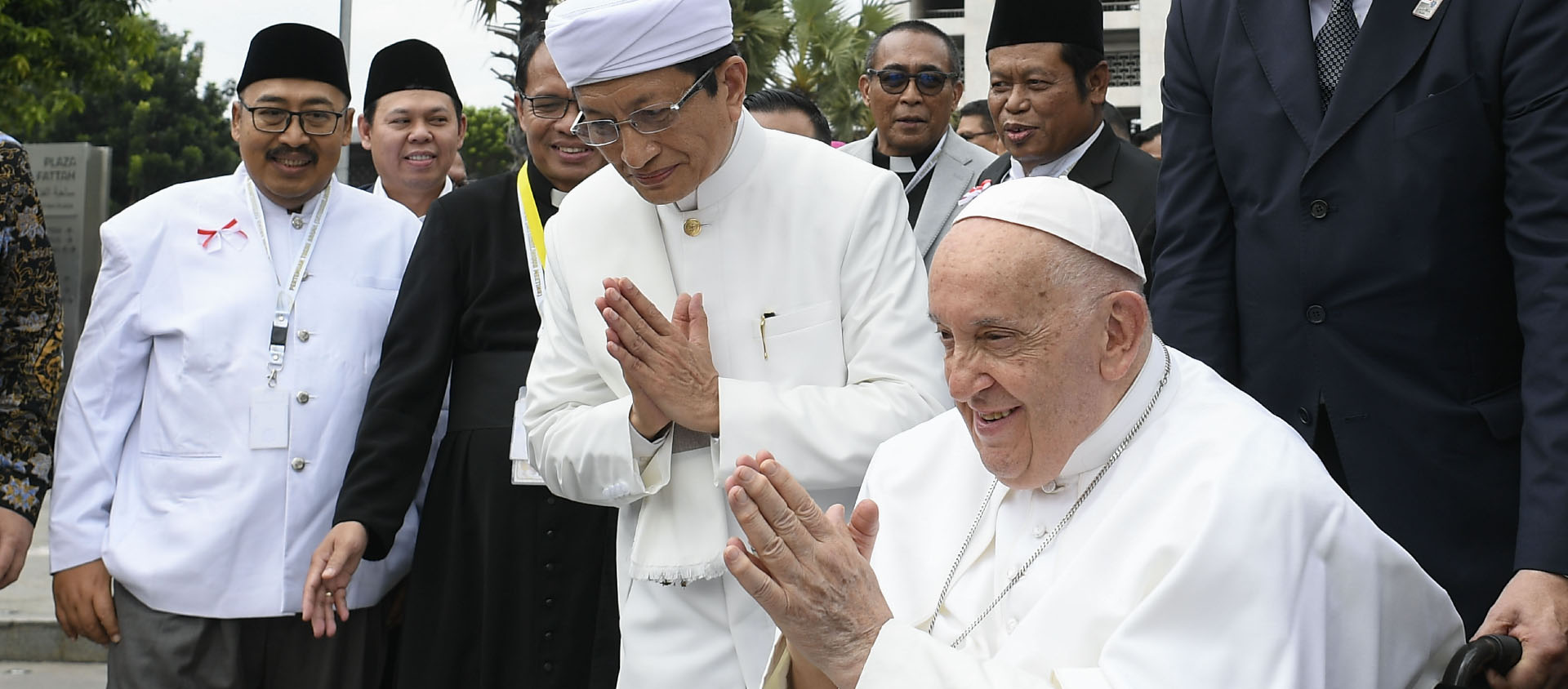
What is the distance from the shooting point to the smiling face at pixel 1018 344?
2539mm

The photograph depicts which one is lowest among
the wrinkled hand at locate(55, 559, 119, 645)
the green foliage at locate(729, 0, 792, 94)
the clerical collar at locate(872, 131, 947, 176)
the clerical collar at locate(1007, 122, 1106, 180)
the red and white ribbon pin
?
the wrinkled hand at locate(55, 559, 119, 645)

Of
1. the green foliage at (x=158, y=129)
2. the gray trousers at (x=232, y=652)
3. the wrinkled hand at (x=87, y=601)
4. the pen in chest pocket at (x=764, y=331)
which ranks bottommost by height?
the gray trousers at (x=232, y=652)

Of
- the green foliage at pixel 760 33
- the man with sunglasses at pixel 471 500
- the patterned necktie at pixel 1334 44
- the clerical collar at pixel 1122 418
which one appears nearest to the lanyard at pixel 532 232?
the man with sunglasses at pixel 471 500

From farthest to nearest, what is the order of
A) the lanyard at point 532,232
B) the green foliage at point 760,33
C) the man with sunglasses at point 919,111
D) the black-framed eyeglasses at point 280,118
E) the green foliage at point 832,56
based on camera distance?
1. the green foliage at point 832,56
2. the green foliage at point 760,33
3. the man with sunglasses at point 919,111
4. the black-framed eyeglasses at point 280,118
5. the lanyard at point 532,232

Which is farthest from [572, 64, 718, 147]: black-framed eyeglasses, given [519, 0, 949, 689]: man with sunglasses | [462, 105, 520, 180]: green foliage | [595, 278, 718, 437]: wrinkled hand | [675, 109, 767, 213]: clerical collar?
[462, 105, 520, 180]: green foliage

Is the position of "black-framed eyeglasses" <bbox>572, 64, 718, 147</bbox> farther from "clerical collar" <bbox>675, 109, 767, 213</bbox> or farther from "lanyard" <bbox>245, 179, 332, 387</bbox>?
"lanyard" <bbox>245, 179, 332, 387</bbox>

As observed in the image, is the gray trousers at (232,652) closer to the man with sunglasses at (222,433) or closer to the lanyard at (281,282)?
the man with sunglasses at (222,433)

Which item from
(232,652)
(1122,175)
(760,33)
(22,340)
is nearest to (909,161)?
(1122,175)

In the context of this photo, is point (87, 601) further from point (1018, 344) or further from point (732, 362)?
point (1018, 344)

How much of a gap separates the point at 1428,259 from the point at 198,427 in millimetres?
3189

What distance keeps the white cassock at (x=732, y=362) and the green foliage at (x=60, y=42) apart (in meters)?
14.0

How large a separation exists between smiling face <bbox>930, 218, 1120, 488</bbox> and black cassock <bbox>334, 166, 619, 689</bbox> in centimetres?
175

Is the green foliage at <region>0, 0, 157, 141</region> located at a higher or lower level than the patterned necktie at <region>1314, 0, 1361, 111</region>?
higher

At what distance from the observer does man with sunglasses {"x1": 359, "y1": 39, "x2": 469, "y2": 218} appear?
19.7 feet
